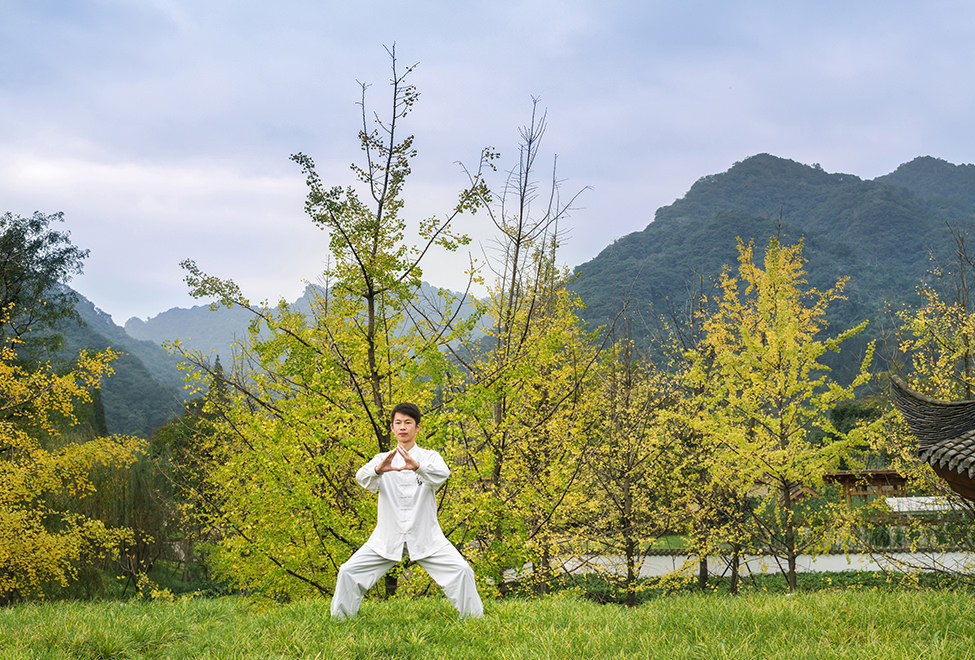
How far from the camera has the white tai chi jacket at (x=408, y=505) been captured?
5285 millimetres

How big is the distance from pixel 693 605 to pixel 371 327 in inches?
163

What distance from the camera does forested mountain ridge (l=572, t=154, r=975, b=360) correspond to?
237 ft

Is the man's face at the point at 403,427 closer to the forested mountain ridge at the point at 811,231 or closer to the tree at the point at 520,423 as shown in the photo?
the tree at the point at 520,423

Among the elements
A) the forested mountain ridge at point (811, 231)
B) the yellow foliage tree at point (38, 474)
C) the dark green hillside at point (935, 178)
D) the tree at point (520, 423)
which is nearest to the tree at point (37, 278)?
the yellow foliage tree at point (38, 474)

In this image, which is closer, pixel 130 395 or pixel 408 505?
pixel 408 505

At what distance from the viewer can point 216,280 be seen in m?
7.10


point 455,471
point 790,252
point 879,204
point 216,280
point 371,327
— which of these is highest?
point 879,204

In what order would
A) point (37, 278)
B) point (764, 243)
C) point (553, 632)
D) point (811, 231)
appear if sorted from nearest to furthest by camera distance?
point (553, 632) → point (37, 278) → point (764, 243) → point (811, 231)

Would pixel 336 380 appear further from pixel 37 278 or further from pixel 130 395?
pixel 130 395

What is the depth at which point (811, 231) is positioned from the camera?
10069cm

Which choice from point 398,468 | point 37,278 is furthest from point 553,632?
point 37,278

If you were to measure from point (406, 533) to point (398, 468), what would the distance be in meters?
0.51

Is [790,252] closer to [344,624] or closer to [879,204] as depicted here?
[344,624]

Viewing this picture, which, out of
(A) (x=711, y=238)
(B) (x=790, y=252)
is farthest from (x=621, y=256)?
(B) (x=790, y=252)
